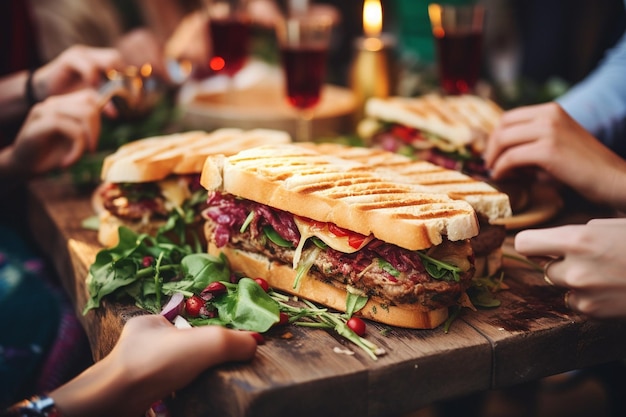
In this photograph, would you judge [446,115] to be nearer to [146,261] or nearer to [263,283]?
[263,283]

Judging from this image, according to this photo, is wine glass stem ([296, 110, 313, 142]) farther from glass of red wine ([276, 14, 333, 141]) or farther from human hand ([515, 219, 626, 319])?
human hand ([515, 219, 626, 319])

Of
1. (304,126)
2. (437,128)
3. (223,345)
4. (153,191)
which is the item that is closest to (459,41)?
(437,128)

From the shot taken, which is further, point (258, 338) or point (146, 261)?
point (146, 261)

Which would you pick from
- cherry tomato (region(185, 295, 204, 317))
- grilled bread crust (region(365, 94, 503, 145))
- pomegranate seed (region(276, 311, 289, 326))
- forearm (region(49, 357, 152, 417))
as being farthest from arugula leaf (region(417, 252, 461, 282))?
grilled bread crust (region(365, 94, 503, 145))

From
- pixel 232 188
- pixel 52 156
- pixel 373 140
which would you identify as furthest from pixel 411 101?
pixel 52 156

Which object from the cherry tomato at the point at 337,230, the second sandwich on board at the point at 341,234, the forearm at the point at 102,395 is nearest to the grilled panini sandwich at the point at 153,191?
the second sandwich on board at the point at 341,234

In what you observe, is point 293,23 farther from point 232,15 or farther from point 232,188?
point 232,188
